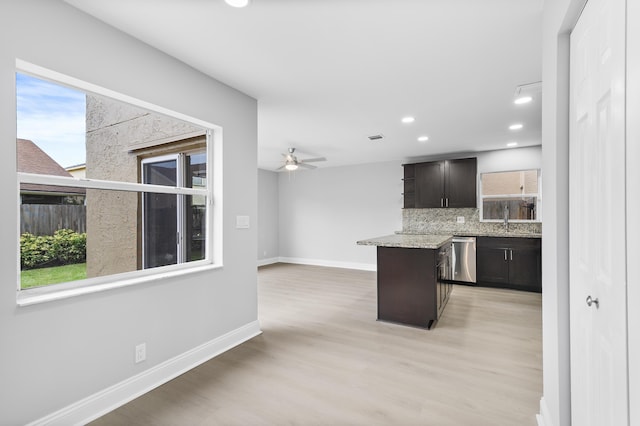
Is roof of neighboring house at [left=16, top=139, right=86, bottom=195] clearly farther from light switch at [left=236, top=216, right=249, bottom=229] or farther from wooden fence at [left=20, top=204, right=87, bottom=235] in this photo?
light switch at [left=236, top=216, right=249, bottom=229]

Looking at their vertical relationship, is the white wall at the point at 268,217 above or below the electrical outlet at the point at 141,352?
above

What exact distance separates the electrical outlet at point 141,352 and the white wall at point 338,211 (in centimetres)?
535

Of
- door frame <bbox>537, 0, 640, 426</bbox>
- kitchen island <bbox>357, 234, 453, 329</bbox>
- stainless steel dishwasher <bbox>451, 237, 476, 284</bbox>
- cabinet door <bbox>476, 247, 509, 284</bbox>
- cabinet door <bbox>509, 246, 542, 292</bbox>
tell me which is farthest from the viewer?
stainless steel dishwasher <bbox>451, 237, 476, 284</bbox>

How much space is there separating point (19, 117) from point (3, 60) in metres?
0.33

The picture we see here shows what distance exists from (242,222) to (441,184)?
14.2 feet

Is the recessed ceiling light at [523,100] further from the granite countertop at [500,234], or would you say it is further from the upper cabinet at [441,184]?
the granite countertop at [500,234]

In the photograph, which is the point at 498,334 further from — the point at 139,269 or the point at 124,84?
the point at 124,84

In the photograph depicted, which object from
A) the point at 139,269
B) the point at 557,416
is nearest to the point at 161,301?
the point at 139,269

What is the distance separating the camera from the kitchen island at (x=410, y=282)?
337 centimetres

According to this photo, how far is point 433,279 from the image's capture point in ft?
11.0

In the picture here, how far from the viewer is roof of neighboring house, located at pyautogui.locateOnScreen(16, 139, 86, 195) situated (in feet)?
5.66

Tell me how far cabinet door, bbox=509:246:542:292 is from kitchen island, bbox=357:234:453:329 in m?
2.22

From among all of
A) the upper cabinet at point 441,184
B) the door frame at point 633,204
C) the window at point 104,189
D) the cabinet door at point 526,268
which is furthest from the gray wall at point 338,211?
the door frame at point 633,204

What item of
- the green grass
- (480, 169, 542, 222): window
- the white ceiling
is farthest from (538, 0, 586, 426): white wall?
(480, 169, 542, 222): window
